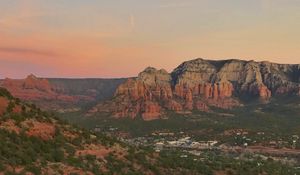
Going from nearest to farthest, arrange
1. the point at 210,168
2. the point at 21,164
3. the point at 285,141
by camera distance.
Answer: the point at 21,164 → the point at 210,168 → the point at 285,141

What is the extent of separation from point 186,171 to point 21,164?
728 inches

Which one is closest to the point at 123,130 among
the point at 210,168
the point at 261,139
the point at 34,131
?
the point at 261,139

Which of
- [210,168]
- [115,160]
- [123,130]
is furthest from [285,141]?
[115,160]

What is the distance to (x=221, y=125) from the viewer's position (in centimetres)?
19325

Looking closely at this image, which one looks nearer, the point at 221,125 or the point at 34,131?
the point at 34,131

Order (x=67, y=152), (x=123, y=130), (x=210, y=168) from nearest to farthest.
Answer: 1. (x=67, y=152)
2. (x=210, y=168)
3. (x=123, y=130)

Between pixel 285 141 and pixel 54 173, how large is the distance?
427 feet

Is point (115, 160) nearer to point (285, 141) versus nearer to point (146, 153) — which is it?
point (146, 153)

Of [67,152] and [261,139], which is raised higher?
[67,152]

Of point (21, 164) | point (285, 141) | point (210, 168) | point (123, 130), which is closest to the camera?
point (21, 164)

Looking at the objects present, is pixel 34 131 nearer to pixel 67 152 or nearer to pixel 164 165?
pixel 67 152

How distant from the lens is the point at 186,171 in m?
51.3

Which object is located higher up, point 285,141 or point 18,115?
point 18,115

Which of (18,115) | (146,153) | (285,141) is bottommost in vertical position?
(285,141)
